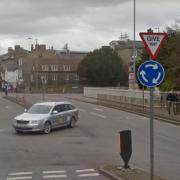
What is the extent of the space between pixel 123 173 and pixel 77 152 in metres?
6.16

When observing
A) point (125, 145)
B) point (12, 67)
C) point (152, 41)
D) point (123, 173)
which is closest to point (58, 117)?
point (125, 145)

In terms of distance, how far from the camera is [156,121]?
3731 centimetres

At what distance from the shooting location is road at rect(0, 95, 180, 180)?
15.5m

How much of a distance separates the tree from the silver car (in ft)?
268

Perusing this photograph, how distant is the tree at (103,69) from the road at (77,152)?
270 ft

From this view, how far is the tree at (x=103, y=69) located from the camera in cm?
11388

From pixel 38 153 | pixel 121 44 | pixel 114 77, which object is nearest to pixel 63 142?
pixel 38 153

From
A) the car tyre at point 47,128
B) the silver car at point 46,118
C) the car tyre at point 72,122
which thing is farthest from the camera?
the car tyre at point 72,122

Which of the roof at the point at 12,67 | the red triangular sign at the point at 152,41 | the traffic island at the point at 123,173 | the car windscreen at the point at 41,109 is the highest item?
the roof at the point at 12,67

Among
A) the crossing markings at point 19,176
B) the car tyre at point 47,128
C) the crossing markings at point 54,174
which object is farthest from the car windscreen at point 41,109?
the crossing markings at point 19,176

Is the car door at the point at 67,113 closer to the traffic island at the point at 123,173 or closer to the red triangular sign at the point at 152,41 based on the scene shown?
the traffic island at the point at 123,173

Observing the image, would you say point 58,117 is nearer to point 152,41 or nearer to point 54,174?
point 54,174

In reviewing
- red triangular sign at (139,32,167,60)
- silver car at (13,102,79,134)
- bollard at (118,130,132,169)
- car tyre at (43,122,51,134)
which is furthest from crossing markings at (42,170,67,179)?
car tyre at (43,122,51,134)

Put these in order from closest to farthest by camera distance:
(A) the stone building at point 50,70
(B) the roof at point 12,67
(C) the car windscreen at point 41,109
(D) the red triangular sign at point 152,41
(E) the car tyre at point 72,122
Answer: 1. (D) the red triangular sign at point 152,41
2. (C) the car windscreen at point 41,109
3. (E) the car tyre at point 72,122
4. (A) the stone building at point 50,70
5. (B) the roof at point 12,67
